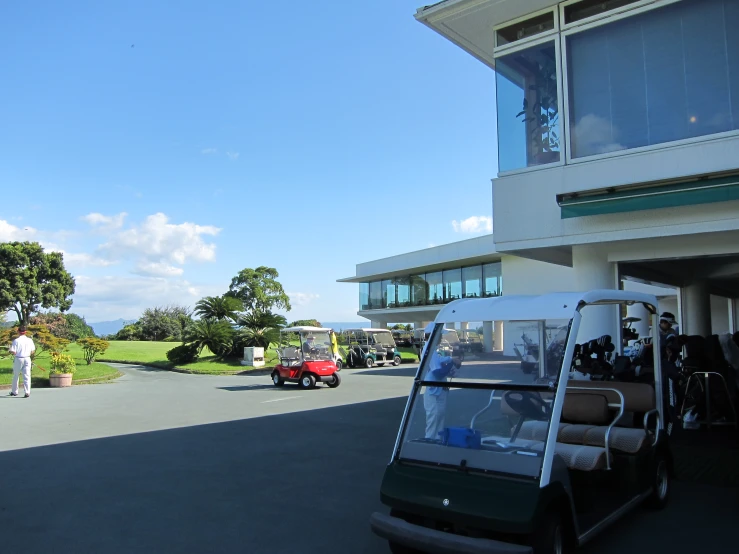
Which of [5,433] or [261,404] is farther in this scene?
[261,404]

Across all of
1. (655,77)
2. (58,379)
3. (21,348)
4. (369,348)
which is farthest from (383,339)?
(655,77)

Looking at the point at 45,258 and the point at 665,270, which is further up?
the point at 45,258

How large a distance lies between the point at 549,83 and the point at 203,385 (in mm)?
13668

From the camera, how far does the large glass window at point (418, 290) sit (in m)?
40.1

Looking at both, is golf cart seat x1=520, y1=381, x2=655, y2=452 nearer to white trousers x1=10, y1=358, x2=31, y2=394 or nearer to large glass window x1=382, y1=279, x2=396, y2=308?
white trousers x1=10, y1=358, x2=31, y2=394

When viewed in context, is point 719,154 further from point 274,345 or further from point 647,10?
point 274,345

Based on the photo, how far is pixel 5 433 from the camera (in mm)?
9375

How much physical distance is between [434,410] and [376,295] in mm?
41147

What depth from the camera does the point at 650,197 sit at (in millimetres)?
8719

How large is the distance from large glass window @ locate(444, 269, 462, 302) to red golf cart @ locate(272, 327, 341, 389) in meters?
19.4

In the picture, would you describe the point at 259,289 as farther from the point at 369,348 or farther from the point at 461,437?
the point at 461,437

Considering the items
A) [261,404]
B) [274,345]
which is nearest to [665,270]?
[261,404]

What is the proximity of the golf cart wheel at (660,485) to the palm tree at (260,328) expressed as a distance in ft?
75.1

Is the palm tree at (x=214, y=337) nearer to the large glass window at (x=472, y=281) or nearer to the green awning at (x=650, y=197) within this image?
the large glass window at (x=472, y=281)
